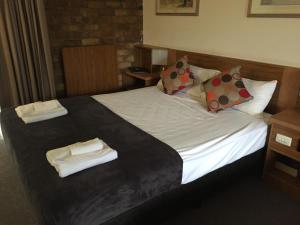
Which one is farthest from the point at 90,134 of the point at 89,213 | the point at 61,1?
the point at 61,1

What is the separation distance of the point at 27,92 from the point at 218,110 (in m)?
2.43

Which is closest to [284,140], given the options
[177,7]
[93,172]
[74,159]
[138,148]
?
[138,148]

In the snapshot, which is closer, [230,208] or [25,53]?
[230,208]

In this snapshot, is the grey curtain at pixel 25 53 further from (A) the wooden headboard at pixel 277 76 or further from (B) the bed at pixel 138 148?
(A) the wooden headboard at pixel 277 76

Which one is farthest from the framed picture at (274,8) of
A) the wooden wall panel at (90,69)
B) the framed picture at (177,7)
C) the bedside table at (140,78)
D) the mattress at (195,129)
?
the wooden wall panel at (90,69)

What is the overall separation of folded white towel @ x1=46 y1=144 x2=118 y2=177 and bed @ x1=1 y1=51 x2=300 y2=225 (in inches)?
1.6

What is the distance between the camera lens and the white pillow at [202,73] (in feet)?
9.51

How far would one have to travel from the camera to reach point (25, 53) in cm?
319

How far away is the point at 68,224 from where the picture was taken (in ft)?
4.25

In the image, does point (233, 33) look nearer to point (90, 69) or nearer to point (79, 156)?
point (90, 69)

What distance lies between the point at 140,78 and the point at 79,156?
2322mm

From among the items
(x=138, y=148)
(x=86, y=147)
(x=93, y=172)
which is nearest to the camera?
(x=93, y=172)

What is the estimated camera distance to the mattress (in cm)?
183

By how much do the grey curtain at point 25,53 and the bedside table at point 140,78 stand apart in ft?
3.90
